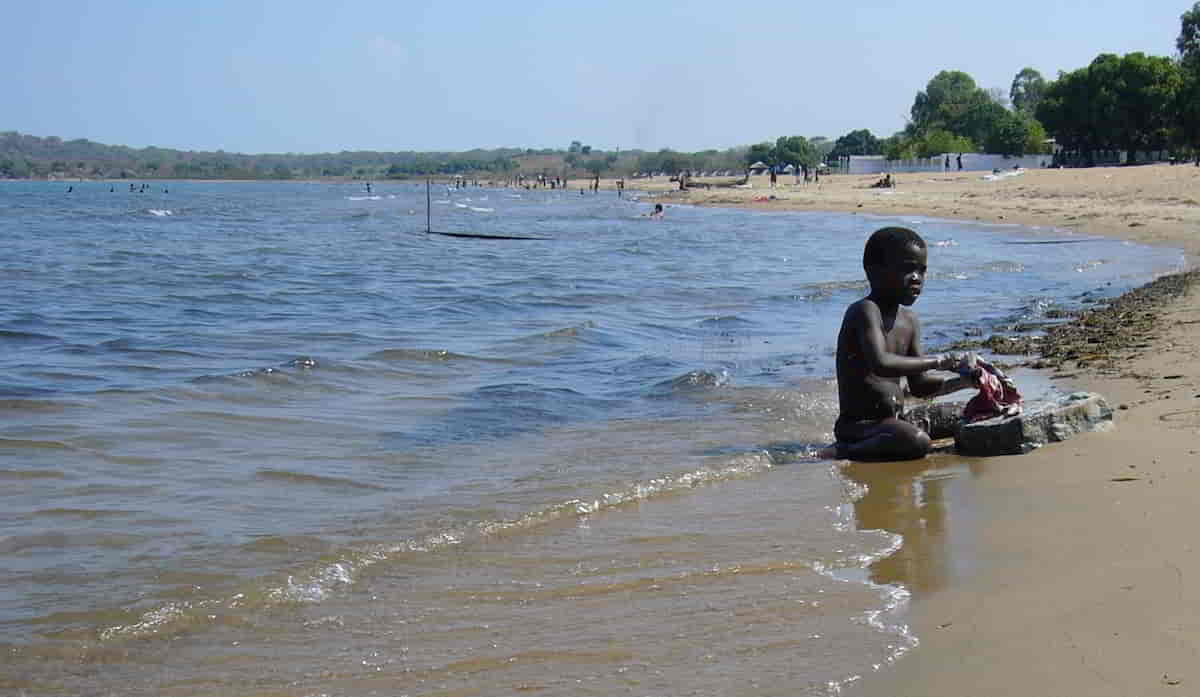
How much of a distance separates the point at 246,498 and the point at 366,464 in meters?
1.03

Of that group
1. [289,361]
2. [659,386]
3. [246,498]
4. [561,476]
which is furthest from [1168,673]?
[289,361]

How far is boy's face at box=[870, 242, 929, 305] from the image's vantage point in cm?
653

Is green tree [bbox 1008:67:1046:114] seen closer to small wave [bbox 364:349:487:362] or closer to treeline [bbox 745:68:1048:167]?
treeline [bbox 745:68:1048:167]

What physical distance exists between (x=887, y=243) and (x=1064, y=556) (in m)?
2.48

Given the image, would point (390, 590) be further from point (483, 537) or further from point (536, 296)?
point (536, 296)

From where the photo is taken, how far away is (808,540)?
521 centimetres

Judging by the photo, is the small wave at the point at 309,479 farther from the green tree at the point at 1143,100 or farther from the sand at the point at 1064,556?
the green tree at the point at 1143,100

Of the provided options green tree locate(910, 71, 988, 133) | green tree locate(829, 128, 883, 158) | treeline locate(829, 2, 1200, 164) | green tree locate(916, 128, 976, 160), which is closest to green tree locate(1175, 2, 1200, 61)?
treeline locate(829, 2, 1200, 164)

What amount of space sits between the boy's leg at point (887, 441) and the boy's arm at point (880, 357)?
31 centimetres

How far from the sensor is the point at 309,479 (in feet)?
22.3

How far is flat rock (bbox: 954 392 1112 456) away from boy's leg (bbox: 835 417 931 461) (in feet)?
0.91

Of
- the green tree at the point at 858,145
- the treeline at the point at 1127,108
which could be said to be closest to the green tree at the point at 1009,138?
the treeline at the point at 1127,108

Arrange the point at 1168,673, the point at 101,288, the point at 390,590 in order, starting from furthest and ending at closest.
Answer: the point at 101,288 < the point at 390,590 < the point at 1168,673

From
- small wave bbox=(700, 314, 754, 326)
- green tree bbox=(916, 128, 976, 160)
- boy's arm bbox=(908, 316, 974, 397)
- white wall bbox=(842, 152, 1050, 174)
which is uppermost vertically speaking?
green tree bbox=(916, 128, 976, 160)
